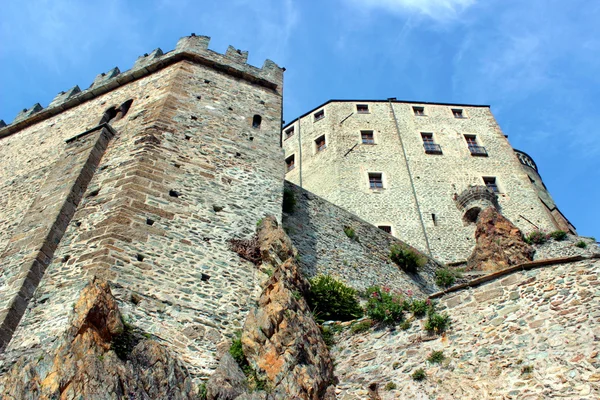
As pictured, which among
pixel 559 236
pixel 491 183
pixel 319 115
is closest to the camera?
pixel 559 236

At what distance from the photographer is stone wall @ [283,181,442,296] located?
12.6 meters

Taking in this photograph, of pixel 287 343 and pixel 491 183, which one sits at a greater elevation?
pixel 491 183

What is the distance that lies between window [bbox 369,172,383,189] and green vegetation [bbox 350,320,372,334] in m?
15.1

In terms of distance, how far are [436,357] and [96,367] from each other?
4.36m

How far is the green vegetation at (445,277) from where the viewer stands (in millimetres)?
14750

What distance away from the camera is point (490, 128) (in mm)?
27672

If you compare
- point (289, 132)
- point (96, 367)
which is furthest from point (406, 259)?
point (289, 132)

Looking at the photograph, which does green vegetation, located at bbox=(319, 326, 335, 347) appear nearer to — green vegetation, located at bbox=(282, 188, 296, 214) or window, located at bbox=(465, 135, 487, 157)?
green vegetation, located at bbox=(282, 188, 296, 214)

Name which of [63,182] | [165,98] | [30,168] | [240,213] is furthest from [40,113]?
[240,213]

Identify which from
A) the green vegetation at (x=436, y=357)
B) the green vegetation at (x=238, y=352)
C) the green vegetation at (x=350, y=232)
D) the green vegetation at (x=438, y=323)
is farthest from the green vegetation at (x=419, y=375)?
the green vegetation at (x=350, y=232)

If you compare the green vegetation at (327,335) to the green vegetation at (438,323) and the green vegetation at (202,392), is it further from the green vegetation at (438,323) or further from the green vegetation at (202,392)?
the green vegetation at (202,392)

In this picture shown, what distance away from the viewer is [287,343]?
7.62m

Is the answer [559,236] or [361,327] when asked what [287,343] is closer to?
[361,327]

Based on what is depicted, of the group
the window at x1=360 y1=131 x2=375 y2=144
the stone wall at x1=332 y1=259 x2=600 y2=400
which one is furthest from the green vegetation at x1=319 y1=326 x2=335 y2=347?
the window at x1=360 y1=131 x2=375 y2=144
